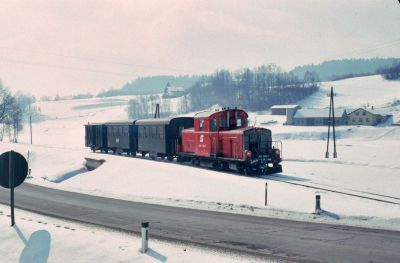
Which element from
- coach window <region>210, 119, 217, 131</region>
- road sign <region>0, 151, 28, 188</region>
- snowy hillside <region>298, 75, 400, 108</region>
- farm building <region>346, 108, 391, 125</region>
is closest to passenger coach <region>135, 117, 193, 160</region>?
coach window <region>210, 119, 217, 131</region>

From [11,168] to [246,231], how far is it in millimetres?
7692

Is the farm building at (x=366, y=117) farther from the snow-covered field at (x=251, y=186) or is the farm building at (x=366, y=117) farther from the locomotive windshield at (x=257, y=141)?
the locomotive windshield at (x=257, y=141)

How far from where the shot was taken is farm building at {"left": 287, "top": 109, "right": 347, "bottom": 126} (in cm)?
11062

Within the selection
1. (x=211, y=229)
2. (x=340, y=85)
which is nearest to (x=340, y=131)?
(x=211, y=229)

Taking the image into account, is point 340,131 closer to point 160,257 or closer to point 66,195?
point 66,195

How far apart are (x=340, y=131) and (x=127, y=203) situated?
80.3 meters

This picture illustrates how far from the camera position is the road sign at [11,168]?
13.0 metres

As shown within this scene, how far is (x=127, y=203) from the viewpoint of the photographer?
74.2ft

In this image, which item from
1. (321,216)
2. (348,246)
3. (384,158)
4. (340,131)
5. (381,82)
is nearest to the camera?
(348,246)

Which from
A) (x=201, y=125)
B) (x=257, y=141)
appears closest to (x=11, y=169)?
(x=257, y=141)

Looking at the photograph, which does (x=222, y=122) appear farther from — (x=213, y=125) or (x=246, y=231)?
(x=246, y=231)

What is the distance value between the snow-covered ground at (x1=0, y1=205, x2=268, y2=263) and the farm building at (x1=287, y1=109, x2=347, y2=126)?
4083 inches

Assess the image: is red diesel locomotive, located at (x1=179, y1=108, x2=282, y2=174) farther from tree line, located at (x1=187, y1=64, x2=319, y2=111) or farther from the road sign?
tree line, located at (x1=187, y1=64, x2=319, y2=111)

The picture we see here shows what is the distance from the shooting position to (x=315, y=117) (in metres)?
114
